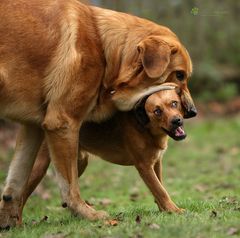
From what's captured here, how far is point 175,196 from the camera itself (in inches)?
398

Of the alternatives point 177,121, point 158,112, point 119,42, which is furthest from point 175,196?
point 119,42

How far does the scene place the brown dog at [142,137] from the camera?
268 inches

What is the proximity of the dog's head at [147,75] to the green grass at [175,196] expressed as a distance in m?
1.12

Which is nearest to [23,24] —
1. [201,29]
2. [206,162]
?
[206,162]

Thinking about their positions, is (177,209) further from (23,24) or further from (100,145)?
(23,24)

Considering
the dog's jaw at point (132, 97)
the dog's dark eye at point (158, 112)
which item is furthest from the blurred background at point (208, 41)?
the dog's dark eye at point (158, 112)

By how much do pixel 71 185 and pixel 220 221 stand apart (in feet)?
4.83

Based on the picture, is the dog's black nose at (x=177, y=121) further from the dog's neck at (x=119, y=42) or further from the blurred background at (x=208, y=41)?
the blurred background at (x=208, y=41)

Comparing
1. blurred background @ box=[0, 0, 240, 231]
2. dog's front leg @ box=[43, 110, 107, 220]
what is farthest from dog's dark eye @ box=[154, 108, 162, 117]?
blurred background @ box=[0, 0, 240, 231]

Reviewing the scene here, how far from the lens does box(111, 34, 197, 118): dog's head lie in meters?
6.84

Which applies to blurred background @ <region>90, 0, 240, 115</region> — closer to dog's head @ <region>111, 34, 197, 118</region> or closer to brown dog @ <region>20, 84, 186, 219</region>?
brown dog @ <region>20, 84, 186, 219</region>

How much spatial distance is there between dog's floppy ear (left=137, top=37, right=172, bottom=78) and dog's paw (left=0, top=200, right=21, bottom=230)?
6.12 ft

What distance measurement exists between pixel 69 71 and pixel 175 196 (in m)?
4.01

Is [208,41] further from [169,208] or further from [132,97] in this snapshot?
[169,208]
